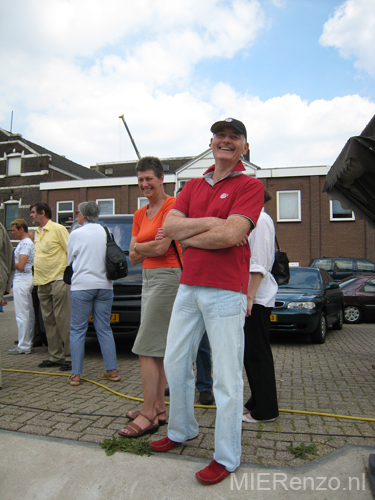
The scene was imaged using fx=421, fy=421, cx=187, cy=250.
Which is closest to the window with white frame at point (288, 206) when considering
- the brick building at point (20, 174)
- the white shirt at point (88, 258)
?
the brick building at point (20, 174)

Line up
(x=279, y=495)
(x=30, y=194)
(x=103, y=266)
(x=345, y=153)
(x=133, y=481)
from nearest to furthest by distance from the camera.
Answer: (x=279, y=495)
(x=133, y=481)
(x=345, y=153)
(x=103, y=266)
(x=30, y=194)

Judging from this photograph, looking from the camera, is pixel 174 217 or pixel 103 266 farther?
pixel 103 266

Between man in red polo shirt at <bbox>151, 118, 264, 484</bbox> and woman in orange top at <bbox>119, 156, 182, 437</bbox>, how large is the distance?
17.6 inches

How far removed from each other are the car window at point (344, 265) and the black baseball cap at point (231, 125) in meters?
15.0

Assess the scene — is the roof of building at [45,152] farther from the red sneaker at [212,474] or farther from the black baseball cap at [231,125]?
the red sneaker at [212,474]

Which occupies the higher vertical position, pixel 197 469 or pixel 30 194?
pixel 30 194

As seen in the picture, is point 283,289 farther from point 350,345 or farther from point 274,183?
point 274,183

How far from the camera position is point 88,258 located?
15.2 ft

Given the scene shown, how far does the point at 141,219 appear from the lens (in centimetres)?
363

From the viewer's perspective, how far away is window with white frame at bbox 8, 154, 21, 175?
34281mm

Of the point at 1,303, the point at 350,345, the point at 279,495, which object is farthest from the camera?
the point at 350,345

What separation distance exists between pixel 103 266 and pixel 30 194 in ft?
100

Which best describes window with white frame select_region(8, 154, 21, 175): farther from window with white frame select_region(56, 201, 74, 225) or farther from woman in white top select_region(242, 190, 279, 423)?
woman in white top select_region(242, 190, 279, 423)

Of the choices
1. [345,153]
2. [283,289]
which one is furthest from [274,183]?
[345,153]
